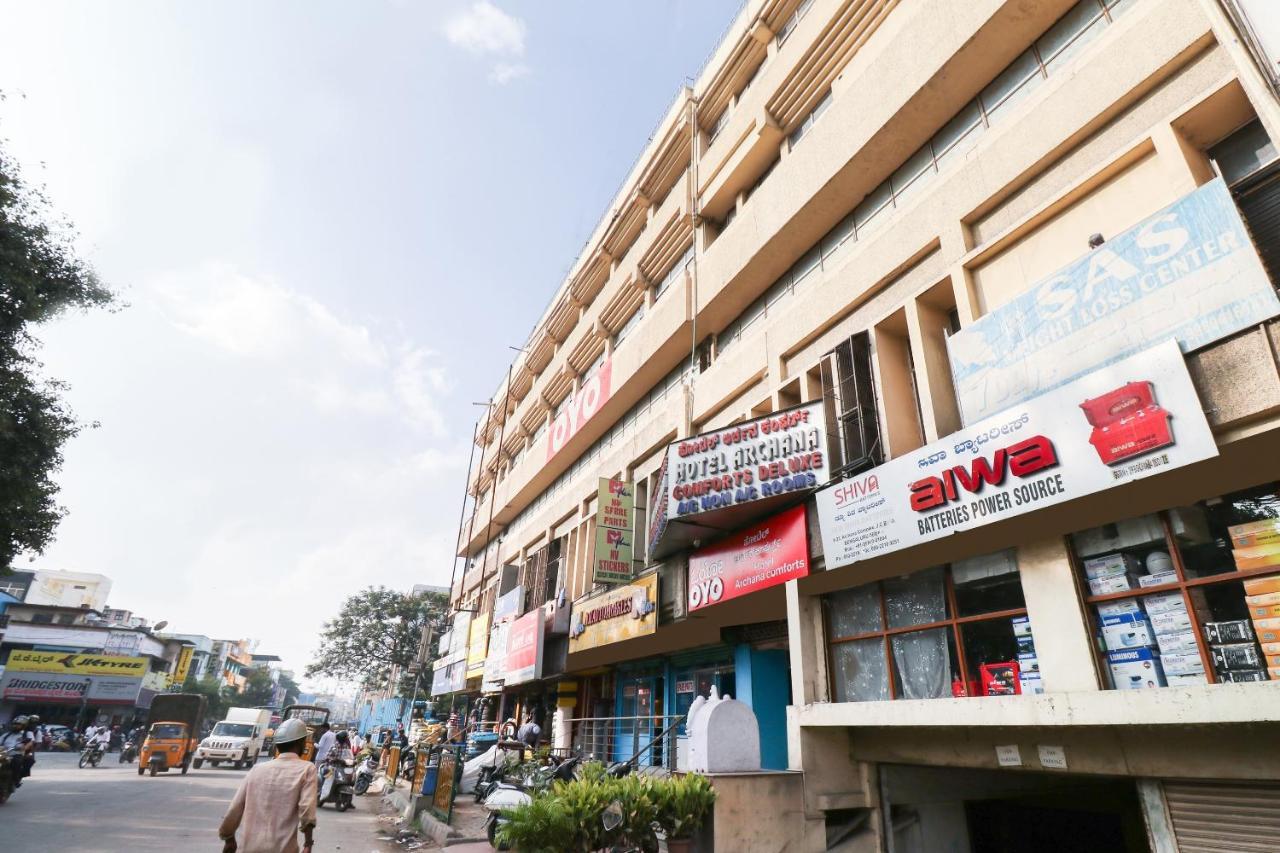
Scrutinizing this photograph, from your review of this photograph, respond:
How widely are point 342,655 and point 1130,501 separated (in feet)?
188

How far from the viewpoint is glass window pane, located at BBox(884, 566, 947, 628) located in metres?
8.57

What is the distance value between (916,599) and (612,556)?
8613 mm

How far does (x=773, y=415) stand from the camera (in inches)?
427

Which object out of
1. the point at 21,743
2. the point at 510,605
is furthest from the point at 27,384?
the point at 510,605

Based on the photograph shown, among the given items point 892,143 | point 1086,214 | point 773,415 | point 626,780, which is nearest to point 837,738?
point 626,780

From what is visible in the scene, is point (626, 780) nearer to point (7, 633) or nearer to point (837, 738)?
point (837, 738)

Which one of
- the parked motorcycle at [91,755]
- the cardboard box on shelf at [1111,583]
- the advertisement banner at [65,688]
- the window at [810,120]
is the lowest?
the parked motorcycle at [91,755]

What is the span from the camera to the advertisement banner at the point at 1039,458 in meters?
5.69

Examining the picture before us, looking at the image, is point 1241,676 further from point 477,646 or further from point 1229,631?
point 477,646

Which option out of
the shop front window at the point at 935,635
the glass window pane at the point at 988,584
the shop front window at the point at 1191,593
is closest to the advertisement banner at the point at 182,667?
the shop front window at the point at 935,635

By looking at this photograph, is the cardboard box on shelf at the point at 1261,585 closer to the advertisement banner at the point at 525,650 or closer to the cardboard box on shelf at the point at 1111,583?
the cardboard box on shelf at the point at 1111,583

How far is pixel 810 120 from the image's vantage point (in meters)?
14.9

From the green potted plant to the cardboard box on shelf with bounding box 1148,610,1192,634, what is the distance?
16.9ft

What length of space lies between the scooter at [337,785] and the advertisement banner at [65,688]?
1577 inches
